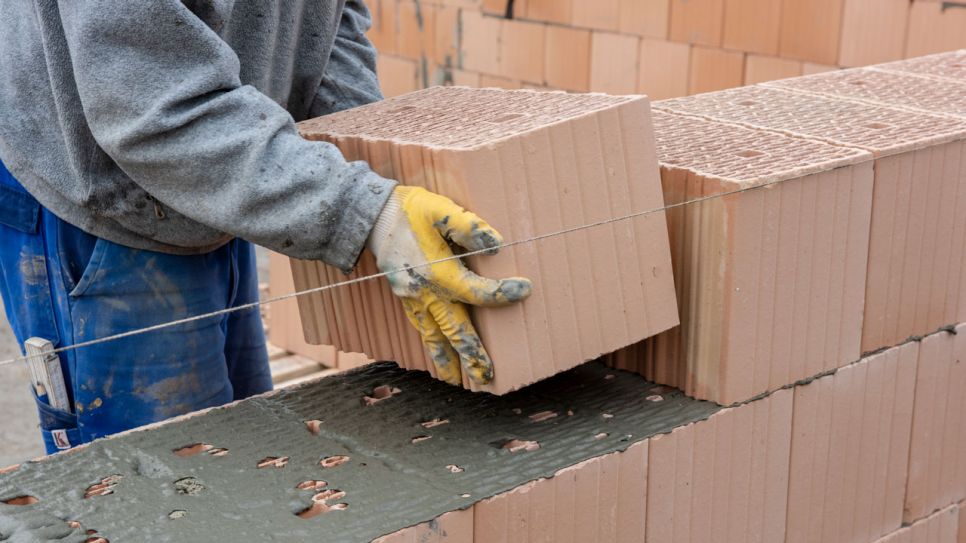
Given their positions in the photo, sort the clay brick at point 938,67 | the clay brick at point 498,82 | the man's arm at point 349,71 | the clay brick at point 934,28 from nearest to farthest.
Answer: the man's arm at point 349,71, the clay brick at point 938,67, the clay brick at point 934,28, the clay brick at point 498,82

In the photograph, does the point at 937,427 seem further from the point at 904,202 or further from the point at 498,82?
the point at 498,82

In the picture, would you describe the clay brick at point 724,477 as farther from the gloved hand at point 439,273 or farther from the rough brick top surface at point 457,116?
the rough brick top surface at point 457,116

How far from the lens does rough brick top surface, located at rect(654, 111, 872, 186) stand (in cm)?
183

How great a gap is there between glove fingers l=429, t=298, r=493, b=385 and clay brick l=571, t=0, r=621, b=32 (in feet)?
11.9

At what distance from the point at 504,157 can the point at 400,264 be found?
23cm

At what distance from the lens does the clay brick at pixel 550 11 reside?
17.5 ft

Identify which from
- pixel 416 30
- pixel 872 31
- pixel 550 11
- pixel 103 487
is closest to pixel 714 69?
pixel 872 31

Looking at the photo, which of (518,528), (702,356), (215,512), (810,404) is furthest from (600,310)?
(215,512)

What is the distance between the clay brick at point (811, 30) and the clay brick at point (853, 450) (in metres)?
2.28

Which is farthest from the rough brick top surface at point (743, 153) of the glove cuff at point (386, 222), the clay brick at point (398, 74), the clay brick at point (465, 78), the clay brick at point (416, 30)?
the clay brick at point (398, 74)

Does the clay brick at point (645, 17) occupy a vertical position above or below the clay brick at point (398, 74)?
above

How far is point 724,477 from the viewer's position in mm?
1927

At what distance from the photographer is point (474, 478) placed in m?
1.65

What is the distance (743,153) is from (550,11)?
3642 millimetres
